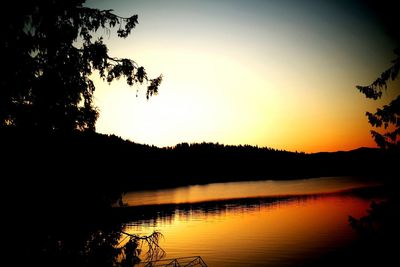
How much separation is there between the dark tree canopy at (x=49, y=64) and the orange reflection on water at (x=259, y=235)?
25.3 meters

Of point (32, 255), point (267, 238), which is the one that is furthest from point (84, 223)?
point (267, 238)

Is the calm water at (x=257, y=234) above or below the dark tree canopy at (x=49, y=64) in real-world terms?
below

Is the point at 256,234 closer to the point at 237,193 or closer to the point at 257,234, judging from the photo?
the point at 257,234

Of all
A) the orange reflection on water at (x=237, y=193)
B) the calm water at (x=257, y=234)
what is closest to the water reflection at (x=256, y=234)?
the calm water at (x=257, y=234)

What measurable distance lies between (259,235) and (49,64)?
37790mm

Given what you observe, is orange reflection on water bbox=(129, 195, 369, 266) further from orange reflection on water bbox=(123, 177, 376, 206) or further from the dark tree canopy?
orange reflection on water bbox=(123, 177, 376, 206)

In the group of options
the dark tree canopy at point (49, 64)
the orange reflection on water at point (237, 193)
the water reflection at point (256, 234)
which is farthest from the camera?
the orange reflection on water at point (237, 193)

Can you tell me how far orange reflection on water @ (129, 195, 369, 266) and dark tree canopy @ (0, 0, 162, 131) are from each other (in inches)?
995

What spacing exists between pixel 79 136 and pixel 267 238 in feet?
115

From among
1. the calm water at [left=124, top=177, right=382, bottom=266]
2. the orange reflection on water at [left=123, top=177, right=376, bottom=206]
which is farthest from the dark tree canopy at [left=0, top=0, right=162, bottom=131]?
the orange reflection on water at [left=123, top=177, right=376, bottom=206]

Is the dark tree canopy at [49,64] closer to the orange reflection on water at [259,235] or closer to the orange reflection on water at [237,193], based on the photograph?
the orange reflection on water at [259,235]

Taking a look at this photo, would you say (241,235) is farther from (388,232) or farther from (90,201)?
(90,201)

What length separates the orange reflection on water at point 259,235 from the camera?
30266mm

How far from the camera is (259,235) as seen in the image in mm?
39688
